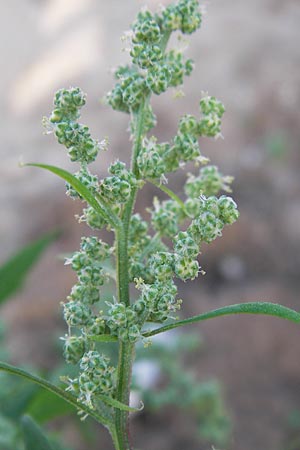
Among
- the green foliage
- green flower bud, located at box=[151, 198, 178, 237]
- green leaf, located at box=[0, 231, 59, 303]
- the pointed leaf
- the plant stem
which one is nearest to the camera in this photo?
the plant stem

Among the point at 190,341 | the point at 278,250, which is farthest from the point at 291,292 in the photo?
the point at 190,341

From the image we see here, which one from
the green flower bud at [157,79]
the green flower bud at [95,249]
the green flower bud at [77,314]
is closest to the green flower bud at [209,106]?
the green flower bud at [157,79]

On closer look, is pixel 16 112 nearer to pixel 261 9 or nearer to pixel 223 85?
pixel 223 85

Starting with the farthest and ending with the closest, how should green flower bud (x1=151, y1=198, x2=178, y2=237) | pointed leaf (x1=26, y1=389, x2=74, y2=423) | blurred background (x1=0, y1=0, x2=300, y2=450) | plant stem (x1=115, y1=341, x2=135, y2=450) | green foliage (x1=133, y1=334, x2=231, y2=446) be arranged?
blurred background (x1=0, y1=0, x2=300, y2=450) < green foliage (x1=133, y1=334, x2=231, y2=446) < pointed leaf (x1=26, y1=389, x2=74, y2=423) < green flower bud (x1=151, y1=198, x2=178, y2=237) < plant stem (x1=115, y1=341, x2=135, y2=450)

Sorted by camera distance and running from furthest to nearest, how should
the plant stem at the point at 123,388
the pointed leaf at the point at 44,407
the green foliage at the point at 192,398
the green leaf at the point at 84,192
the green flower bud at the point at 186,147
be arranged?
the green foliage at the point at 192,398 < the pointed leaf at the point at 44,407 < the green flower bud at the point at 186,147 < the plant stem at the point at 123,388 < the green leaf at the point at 84,192

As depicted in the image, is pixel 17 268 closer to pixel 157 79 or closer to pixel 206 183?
pixel 206 183

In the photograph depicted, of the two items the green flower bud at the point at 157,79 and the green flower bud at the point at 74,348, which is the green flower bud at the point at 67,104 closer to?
the green flower bud at the point at 157,79

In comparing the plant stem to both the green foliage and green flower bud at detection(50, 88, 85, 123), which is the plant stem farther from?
the green foliage

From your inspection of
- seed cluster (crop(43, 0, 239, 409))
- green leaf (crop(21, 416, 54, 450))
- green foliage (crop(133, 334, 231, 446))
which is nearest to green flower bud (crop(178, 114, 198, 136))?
seed cluster (crop(43, 0, 239, 409))
